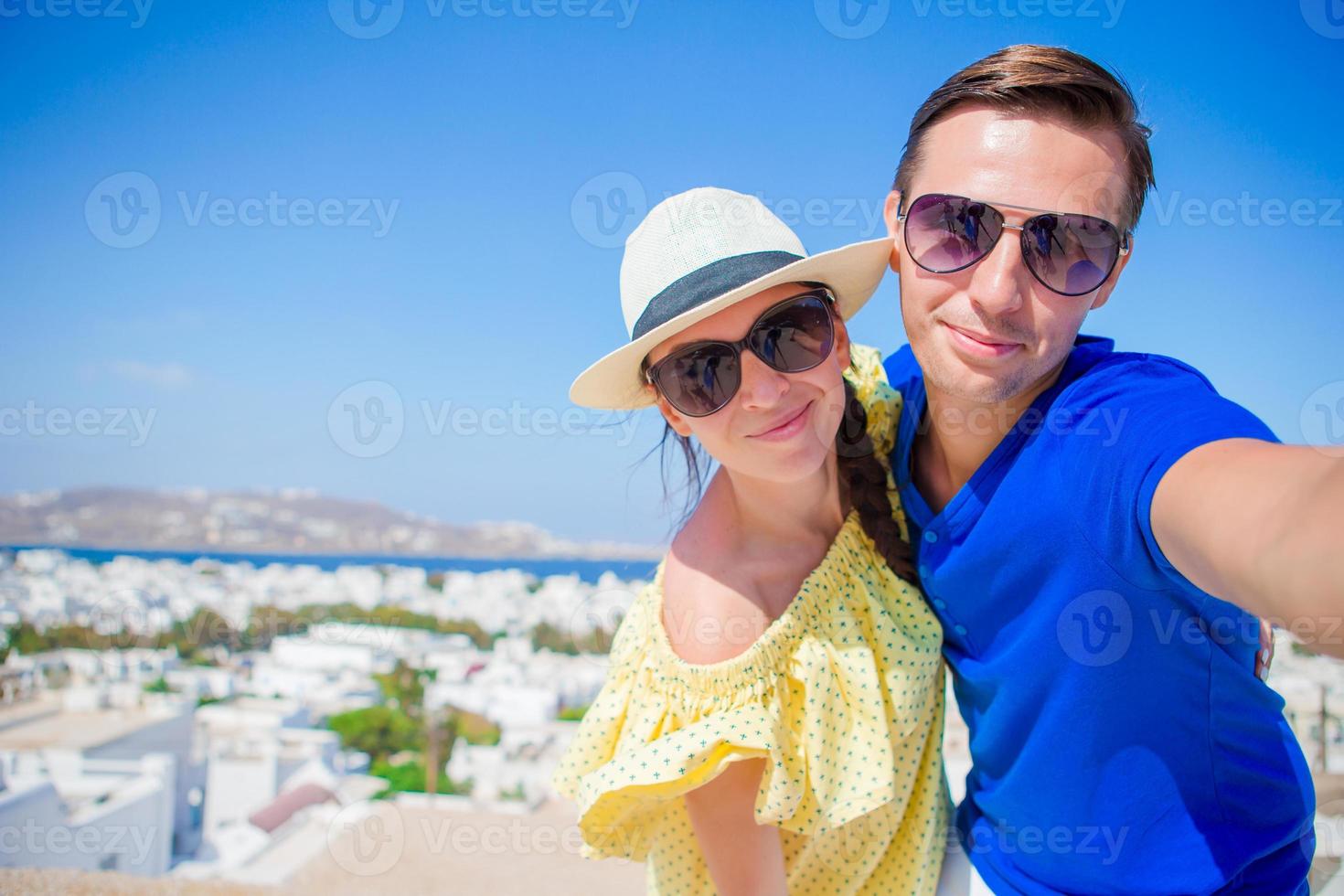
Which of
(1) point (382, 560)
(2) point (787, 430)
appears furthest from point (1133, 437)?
(1) point (382, 560)

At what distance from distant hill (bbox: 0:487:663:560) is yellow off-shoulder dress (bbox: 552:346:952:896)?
5662 centimetres

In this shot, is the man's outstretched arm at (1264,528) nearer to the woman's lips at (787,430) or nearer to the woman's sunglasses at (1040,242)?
the woman's sunglasses at (1040,242)

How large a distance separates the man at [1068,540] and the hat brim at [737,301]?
113mm

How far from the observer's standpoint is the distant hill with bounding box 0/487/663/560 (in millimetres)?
65250

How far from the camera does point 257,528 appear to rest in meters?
82.5

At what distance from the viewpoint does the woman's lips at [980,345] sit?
1745 millimetres

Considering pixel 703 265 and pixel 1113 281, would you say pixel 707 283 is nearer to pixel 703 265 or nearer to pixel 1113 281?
pixel 703 265

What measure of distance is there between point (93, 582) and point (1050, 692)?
53.1 m

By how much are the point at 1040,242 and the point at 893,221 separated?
480 mm

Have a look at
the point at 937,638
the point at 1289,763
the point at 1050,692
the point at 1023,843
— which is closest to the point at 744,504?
the point at 937,638

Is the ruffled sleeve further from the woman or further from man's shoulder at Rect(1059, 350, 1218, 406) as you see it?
man's shoulder at Rect(1059, 350, 1218, 406)

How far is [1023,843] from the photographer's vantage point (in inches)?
77.9

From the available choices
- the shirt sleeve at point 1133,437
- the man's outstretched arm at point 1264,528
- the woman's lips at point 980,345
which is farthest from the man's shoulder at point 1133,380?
the man's outstretched arm at point 1264,528

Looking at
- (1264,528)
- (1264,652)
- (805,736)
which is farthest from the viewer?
(1264,652)
